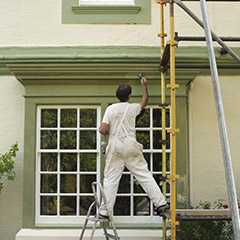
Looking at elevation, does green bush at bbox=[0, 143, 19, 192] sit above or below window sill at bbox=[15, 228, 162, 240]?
above

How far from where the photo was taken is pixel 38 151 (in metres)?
6.55

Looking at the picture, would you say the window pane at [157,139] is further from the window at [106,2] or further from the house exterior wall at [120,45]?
the window at [106,2]

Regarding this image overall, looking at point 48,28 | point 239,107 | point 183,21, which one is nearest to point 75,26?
point 48,28

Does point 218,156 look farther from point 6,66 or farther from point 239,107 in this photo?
point 6,66

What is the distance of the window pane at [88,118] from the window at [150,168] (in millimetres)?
656

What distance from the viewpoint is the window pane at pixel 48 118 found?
6639mm

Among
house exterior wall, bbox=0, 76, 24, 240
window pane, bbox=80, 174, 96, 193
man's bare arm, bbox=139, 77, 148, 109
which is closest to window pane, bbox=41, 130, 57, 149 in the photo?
house exterior wall, bbox=0, 76, 24, 240

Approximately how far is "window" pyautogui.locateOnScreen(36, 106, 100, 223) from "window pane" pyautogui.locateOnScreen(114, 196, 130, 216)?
0.39m

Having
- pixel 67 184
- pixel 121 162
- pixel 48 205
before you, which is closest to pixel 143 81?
pixel 121 162

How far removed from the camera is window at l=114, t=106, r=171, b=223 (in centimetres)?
654

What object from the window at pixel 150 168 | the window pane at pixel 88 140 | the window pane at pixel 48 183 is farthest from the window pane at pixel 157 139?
the window pane at pixel 48 183

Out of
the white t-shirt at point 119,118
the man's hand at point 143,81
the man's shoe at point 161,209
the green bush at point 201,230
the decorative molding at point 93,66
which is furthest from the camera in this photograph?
the decorative molding at point 93,66

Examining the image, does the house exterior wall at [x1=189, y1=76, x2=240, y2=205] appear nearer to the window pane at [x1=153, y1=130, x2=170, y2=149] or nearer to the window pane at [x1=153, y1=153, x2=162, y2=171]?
the window pane at [x1=153, y1=130, x2=170, y2=149]

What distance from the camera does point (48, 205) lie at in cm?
656
